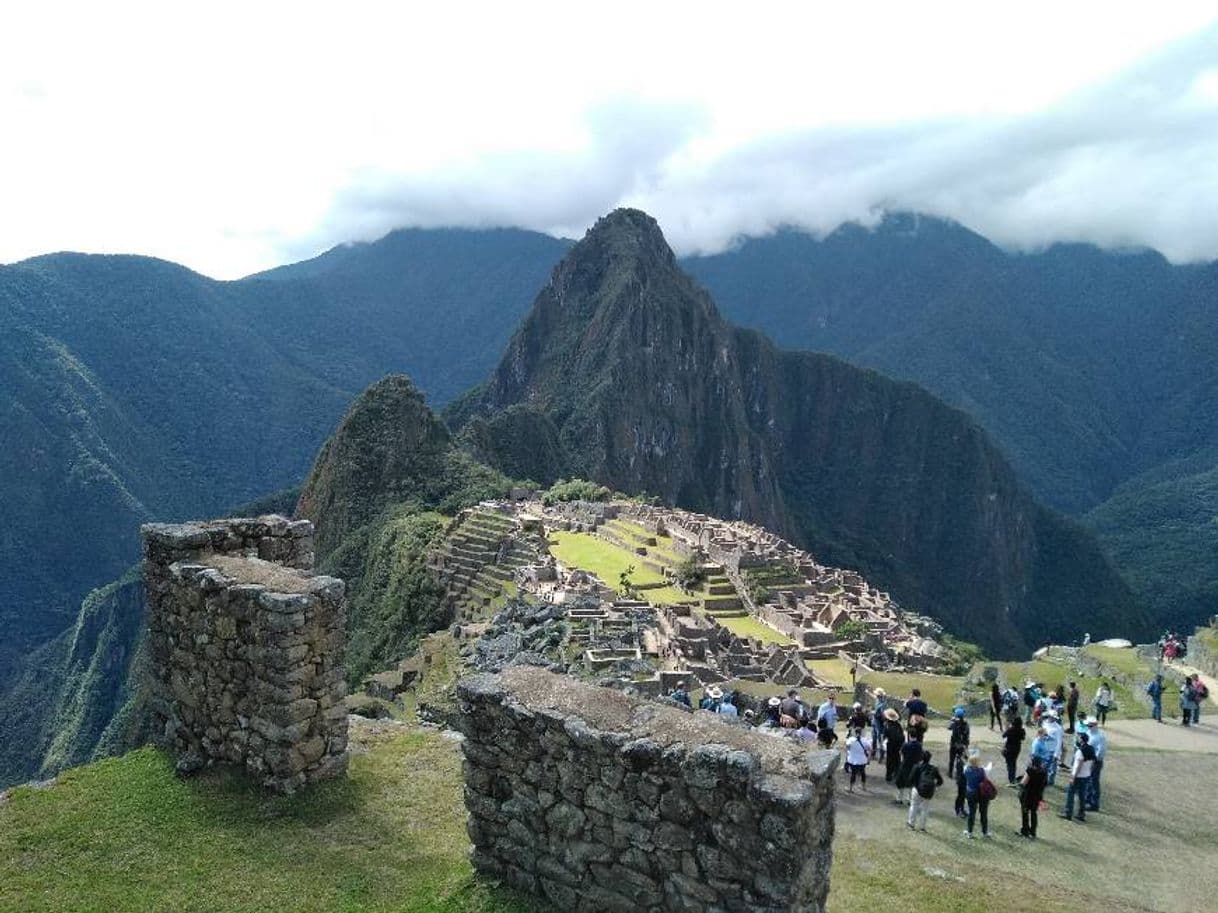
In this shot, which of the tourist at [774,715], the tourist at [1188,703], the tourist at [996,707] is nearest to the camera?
the tourist at [774,715]

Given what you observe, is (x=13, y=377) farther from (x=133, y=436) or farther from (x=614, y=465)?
(x=614, y=465)

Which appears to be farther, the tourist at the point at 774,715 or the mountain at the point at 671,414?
the mountain at the point at 671,414

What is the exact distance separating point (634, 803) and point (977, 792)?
6.15m

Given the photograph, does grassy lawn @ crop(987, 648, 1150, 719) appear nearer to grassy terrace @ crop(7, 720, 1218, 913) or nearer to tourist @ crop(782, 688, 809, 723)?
grassy terrace @ crop(7, 720, 1218, 913)

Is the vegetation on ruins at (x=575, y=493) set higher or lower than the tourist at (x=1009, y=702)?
higher

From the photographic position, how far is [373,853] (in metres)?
8.13

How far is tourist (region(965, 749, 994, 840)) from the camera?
10.5 m

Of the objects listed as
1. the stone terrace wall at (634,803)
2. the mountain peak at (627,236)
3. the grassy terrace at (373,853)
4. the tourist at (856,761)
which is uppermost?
the mountain peak at (627,236)

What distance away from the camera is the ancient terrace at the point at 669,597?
32312mm

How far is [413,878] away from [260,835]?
67.1 inches

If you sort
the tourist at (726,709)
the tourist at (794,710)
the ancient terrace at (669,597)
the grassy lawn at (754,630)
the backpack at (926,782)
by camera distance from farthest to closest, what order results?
the grassy lawn at (754,630) < the ancient terrace at (669,597) < the tourist at (794,710) < the tourist at (726,709) < the backpack at (926,782)

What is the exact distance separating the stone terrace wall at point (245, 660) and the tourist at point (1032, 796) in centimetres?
822

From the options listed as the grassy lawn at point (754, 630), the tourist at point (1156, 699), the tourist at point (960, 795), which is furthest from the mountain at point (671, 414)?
the tourist at point (960, 795)

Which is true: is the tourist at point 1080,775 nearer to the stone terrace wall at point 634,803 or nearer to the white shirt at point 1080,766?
the white shirt at point 1080,766
